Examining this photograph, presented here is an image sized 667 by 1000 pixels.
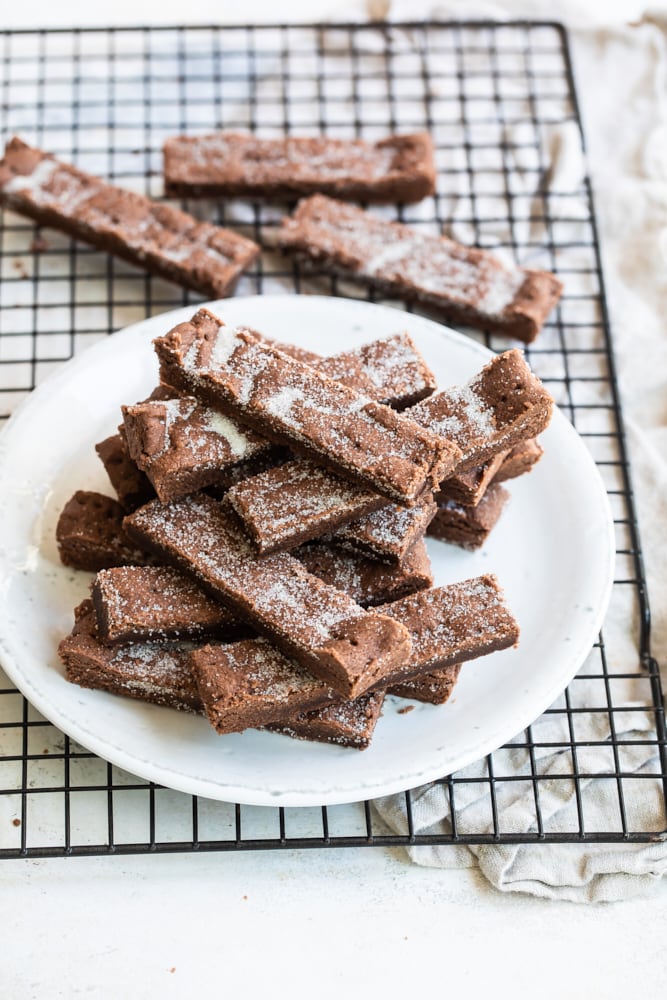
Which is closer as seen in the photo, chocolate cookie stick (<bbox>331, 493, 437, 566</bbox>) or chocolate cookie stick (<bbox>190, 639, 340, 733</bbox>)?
chocolate cookie stick (<bbox>190, 639, 340, 733</bbox>)

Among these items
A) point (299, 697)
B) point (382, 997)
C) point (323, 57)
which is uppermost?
point (323, 57)

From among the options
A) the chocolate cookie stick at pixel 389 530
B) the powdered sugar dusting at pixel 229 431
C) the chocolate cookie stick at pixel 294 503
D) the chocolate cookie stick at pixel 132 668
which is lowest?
the chocolate cookie stick at pixel 132 668

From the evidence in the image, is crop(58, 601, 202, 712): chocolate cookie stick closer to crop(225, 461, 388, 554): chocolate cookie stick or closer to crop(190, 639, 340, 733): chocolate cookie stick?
crop(190, 639, 340, 733): chocolate cookie stick

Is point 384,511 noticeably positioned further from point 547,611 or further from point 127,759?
point 127,759

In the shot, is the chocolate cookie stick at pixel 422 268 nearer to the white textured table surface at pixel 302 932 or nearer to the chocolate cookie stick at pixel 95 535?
the chocolate cookie stick at pixel 95 535

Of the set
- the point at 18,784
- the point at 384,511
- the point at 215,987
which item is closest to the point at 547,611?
the point at 384,511

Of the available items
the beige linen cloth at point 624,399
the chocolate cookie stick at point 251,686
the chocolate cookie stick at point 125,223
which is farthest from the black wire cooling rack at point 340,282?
the chocolate cookie stick at point 251,686

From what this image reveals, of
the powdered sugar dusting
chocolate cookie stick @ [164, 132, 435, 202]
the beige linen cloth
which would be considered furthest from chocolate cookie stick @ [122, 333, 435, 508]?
chocolate cookie stick @ [164, 132, 435, 202]
